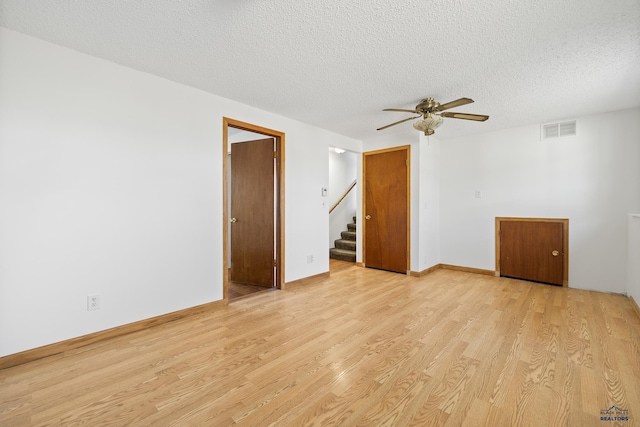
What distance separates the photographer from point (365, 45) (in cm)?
208

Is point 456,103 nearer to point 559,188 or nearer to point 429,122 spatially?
point 429,122

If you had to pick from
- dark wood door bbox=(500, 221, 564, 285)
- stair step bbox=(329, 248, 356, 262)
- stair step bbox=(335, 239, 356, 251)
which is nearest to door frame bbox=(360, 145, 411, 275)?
stair step bbox=(329, 248, 356, 262)

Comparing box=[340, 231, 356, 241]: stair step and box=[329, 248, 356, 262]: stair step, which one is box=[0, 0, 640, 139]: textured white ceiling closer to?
box=[329, 248, 356, 262]: stair step

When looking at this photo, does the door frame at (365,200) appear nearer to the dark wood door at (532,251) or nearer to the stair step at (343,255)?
the stair step at (343,255)

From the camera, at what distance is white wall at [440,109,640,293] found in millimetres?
3496

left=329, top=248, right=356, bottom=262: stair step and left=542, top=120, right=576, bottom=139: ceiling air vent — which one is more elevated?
left=542, top=120, right=576, bottom=139: ceiling air vent

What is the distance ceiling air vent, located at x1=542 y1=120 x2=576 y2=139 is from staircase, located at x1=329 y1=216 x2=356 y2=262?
3.65 metres

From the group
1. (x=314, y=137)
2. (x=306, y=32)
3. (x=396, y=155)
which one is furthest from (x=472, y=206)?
(x=306, y=32)

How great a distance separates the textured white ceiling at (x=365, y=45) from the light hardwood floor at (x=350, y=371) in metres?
2.32

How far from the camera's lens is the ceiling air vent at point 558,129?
12.4 ft

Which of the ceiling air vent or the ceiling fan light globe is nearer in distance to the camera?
the ceiling fan light globe

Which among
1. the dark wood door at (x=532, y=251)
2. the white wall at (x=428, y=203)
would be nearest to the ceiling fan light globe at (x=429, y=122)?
the white wall at (x=428, y=203)

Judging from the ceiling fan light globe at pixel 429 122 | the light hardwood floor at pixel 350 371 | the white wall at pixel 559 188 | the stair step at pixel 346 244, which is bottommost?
the light hardwood floor at pixel 350 371

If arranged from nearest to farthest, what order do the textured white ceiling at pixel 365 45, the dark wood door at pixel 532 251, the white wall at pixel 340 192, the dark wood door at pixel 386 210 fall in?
1. the textured white ceiling at pixel 365 45
2. the dark wood door at pixel 532 251
3. the dark wood door at pixel 386 210
4. the white wall at pixel 340 192
